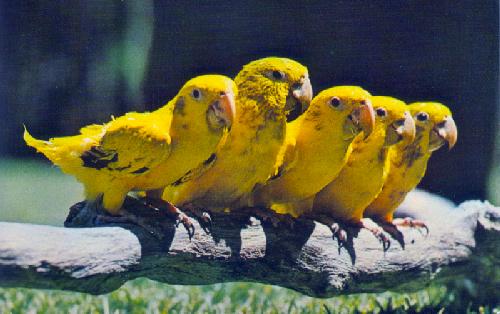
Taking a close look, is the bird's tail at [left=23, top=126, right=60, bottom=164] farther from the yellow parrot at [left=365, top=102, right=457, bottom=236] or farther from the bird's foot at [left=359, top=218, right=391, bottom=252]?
the yellow parrot at [left=365, top=102, right=457, bottom=236]

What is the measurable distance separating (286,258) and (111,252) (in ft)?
2.22

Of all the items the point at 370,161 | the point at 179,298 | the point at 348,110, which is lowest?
the point at 179,298

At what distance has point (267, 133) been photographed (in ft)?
8.09

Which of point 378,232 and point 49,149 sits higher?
point 49,149

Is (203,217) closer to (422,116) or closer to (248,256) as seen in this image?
(248,256)

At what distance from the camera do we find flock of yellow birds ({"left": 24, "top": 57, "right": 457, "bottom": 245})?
7.50 ft

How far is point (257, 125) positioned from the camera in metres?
2.47

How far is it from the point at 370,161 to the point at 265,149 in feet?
1.63

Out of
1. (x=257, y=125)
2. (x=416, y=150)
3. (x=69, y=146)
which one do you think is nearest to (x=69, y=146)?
(x=69, y=146)

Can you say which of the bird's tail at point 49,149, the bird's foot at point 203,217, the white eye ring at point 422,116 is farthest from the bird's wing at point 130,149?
the white eye ring at point 422,116

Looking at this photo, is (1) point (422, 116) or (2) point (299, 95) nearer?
(2) point (299, 95)

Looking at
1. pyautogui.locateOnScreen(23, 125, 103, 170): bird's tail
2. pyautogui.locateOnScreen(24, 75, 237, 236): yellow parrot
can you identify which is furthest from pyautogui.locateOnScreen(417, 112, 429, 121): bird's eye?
pyautogui.locateOnScreen(23, 125, 103, 170): bird's tail

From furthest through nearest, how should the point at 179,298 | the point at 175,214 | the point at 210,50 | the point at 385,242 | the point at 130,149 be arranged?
the point at 210,50
the point at 179,298
the point at 385,242
the point at 175,214
the point at 130,149

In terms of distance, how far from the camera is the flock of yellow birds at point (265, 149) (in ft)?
7.50
